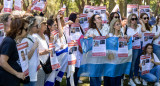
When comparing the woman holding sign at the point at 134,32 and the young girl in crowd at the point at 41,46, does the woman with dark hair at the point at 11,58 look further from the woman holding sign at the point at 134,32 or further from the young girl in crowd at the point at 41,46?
the woman holding sign at the point at 134,32

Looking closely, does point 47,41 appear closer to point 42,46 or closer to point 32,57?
point 42,46

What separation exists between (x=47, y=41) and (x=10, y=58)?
1721mm

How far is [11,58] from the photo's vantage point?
335 centimetres

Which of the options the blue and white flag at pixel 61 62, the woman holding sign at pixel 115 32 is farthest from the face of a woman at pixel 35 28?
the woman holding sign at pixel 115 32

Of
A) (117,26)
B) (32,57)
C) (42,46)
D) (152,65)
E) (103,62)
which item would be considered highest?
(117,26)

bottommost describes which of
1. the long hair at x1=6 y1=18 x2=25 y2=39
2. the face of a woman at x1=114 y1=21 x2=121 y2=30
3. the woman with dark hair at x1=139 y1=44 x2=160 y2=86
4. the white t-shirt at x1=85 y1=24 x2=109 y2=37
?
the woman with dark hair at x1=139 y1=44 x2=160 y2=86

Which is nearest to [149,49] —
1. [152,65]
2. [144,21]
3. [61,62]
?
[152,65]

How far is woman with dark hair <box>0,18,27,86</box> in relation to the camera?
3.24 metres

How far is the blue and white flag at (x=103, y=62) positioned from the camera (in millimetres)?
5559

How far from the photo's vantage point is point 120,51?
5.56 meters

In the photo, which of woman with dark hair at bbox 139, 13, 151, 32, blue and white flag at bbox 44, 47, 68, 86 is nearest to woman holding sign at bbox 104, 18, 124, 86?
blue and white flag at bbox 44, 47, 68, 86

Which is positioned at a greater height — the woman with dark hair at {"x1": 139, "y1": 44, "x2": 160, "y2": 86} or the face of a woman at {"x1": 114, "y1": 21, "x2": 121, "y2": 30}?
the face of a woman at {"x1": 114, "y1": 21, "x2": 121, "y2": 30}

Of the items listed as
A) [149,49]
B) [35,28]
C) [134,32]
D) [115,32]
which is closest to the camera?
[35,28]

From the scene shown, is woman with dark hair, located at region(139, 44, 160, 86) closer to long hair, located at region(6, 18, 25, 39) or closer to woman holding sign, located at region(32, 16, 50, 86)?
woman holding sign, located at region(32, 16, 50, 86)
